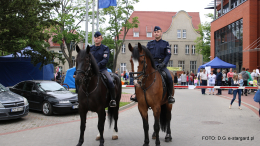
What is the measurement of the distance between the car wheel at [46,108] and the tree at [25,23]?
3818 millimetres

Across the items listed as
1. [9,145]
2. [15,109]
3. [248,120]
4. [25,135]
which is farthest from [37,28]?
[248,120]

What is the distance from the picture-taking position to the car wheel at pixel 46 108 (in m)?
10.7

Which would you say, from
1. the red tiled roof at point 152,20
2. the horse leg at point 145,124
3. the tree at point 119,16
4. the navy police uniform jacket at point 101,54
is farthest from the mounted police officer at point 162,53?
the red tiled roof at point 152,20

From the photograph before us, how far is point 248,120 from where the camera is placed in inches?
372

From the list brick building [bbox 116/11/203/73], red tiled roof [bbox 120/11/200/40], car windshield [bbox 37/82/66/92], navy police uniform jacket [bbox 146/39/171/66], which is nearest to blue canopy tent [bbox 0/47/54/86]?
car windshield [bbox 37/82/66/92]

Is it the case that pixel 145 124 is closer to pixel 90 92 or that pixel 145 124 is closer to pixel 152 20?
pixel 90 92

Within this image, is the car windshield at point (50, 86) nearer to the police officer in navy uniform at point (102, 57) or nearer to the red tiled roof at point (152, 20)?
the police officer in navy uniform at point (102, 57)

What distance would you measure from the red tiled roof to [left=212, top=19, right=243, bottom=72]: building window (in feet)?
84.7

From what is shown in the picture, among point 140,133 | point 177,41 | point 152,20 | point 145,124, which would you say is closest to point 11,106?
point 140,133

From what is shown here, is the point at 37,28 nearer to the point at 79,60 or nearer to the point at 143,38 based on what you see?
the point at 79,60

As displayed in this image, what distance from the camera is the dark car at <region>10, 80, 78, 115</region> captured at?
10.6 metres

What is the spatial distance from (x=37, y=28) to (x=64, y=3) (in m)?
24.8

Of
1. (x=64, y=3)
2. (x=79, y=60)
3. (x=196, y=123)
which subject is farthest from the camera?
(x=64, y=3)

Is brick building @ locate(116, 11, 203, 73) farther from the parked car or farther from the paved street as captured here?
the paved street
